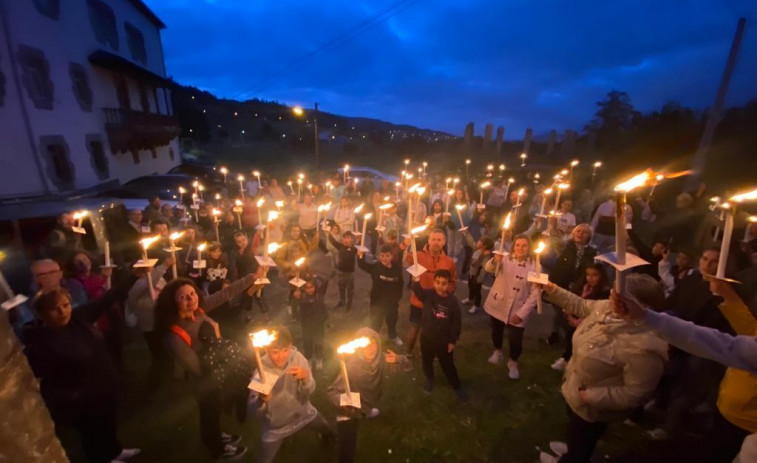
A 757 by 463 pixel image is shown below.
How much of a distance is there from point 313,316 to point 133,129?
20714 millimetres

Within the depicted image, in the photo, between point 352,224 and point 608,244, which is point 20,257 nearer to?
point 352,224

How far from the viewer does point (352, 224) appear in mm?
9648

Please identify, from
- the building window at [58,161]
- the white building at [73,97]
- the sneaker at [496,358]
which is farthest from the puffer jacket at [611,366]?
the building window at [58,161]

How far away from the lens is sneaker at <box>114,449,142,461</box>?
4.05m

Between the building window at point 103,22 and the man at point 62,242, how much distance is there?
17346mm

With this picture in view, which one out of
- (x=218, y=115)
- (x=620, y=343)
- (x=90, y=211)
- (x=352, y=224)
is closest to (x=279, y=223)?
(x=352, y=224)

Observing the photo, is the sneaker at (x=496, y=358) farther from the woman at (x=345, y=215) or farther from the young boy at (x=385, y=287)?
the woman at (x=345, y=215)

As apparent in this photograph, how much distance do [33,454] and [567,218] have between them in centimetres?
859

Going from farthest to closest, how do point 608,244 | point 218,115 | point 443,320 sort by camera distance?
point 218,115
point 608,244
point 443,320

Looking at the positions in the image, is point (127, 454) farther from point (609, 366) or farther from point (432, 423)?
point (609, 366)

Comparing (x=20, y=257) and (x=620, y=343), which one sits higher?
(x=620, y=343)

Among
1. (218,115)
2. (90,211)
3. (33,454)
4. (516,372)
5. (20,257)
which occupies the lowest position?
(516,372)

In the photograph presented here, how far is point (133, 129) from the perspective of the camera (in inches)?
786

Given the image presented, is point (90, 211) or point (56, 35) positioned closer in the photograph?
point (90, 211)
